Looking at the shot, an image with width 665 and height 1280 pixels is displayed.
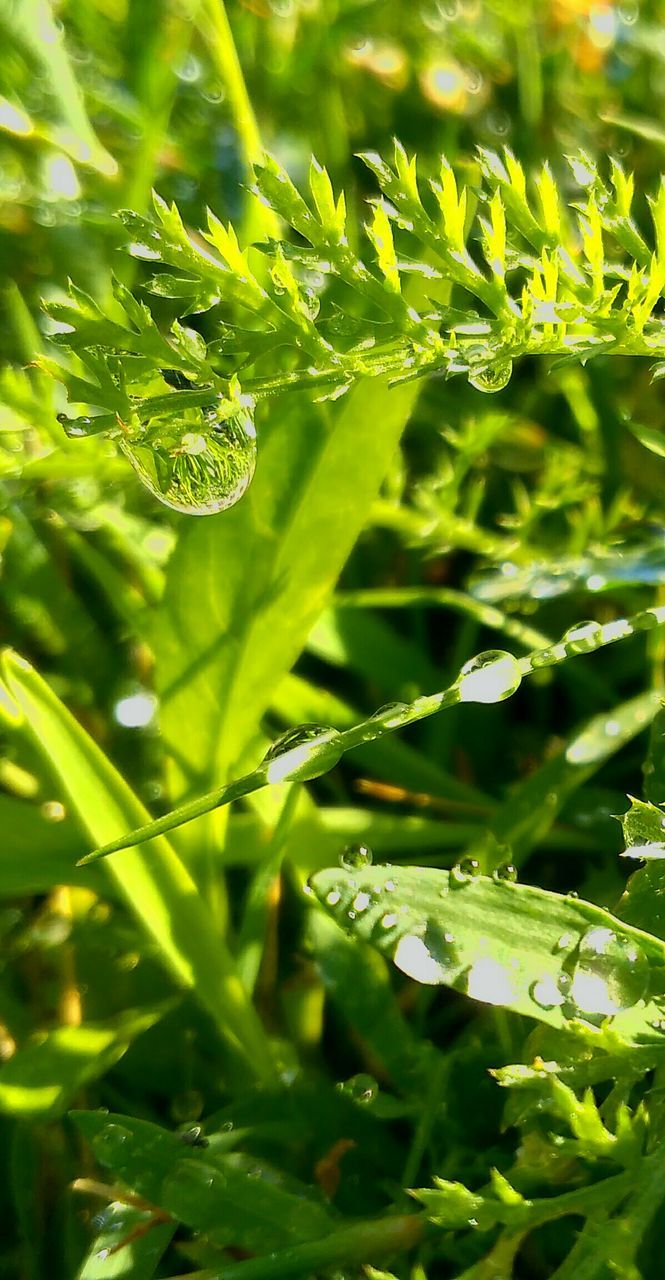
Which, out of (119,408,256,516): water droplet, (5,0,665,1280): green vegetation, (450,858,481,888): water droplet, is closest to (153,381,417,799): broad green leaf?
(5,0,665,1280): green vegetation

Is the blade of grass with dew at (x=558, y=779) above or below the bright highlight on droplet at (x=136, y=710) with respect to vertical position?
below

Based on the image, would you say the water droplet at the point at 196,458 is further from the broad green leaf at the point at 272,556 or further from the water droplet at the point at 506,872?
the water droplet at the point at 506,872

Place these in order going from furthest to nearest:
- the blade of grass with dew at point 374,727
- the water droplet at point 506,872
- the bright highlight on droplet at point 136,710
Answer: the bright highlight on droplet at point 136,710
the water droplet at point 506,872
the blade of grass with dew at point 374,727

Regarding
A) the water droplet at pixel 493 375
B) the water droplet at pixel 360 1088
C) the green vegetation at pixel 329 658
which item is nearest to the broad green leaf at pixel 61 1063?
the green vegetation at pixel 329 658

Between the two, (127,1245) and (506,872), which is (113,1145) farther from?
(506,872)

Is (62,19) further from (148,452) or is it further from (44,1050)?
(44,1050)

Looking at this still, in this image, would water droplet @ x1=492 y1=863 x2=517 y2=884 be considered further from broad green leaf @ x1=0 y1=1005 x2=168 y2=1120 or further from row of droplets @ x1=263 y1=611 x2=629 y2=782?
broad green leaf @ x1=0 y1=1005 x2=168 y2=1120
